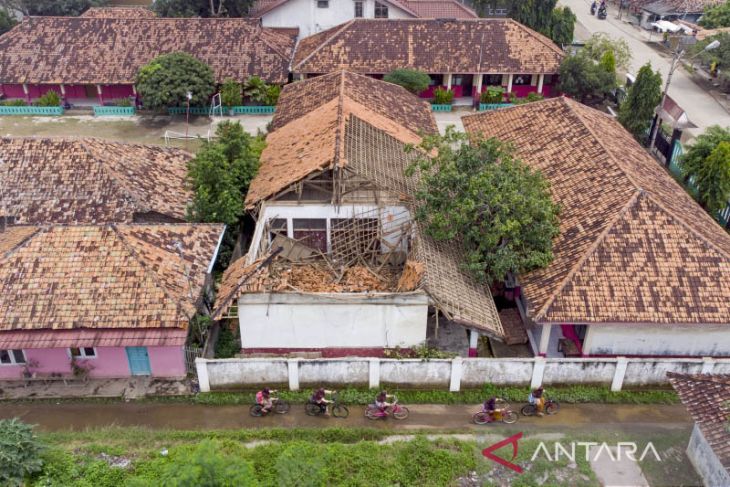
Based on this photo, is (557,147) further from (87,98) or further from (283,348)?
(87,98)

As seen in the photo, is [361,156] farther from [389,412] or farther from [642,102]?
[642,102]

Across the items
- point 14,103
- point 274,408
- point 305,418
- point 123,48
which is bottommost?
point 305,418

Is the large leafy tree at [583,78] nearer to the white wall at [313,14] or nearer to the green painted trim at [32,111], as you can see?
the white wall at [313,14]

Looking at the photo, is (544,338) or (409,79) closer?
(544,338)

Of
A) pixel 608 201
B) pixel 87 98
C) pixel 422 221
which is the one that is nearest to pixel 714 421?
pixel 608 201

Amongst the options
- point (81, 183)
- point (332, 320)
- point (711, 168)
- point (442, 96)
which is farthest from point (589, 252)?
point (442, 96)

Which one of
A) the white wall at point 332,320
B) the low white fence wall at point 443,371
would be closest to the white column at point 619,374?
the low white fence wall at point 443,371

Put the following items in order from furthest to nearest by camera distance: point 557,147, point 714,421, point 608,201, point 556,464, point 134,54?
point 134,54, point 557,147, point 608,201, point 556,464, point 714,421
